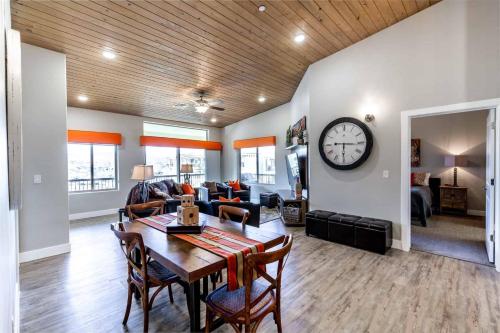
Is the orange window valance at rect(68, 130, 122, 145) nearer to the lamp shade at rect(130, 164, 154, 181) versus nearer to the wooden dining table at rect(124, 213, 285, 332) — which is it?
the lamp shade at rect(130, 164, 154, 181)

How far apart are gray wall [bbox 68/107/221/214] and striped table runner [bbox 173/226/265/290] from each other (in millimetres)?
5202

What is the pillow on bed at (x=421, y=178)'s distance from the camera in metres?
6.10

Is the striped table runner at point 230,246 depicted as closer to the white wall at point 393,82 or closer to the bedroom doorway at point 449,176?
the white wall at point 393,82

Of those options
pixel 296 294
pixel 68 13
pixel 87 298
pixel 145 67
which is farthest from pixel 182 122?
→ pixel 296 294

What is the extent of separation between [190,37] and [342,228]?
370 centimetres

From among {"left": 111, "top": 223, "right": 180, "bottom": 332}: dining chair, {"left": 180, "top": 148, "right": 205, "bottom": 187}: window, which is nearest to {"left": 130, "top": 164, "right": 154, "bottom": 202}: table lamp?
{"left": 111, "top": 223, "right": 180, "bottom": 332}: dining chair

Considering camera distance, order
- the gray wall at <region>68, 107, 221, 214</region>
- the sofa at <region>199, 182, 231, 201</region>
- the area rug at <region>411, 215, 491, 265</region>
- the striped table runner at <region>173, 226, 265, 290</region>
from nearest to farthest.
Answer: the striped table runner at <region>173, 226, 265, 290</region>
the area rug at <region>411, 215, 491, 265</region>
the gray wall at <region>68, 107, 221, 214</region>
the sofa at <region>199, 182, 231, 201</region>

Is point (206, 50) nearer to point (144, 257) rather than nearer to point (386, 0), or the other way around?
point (386, 0)

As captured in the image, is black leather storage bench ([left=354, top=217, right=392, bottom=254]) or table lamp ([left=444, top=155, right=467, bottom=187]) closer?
black leather storage bench ([left=354, top=217, right=392, bottom=254])

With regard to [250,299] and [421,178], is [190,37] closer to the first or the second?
[250,299]

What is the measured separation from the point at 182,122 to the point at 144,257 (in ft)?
22.0

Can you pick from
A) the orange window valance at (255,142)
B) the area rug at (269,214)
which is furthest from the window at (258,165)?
the area rug at (269,214)

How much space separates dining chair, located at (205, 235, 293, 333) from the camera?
4.63ft

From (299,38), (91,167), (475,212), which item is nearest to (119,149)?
(91,167)
